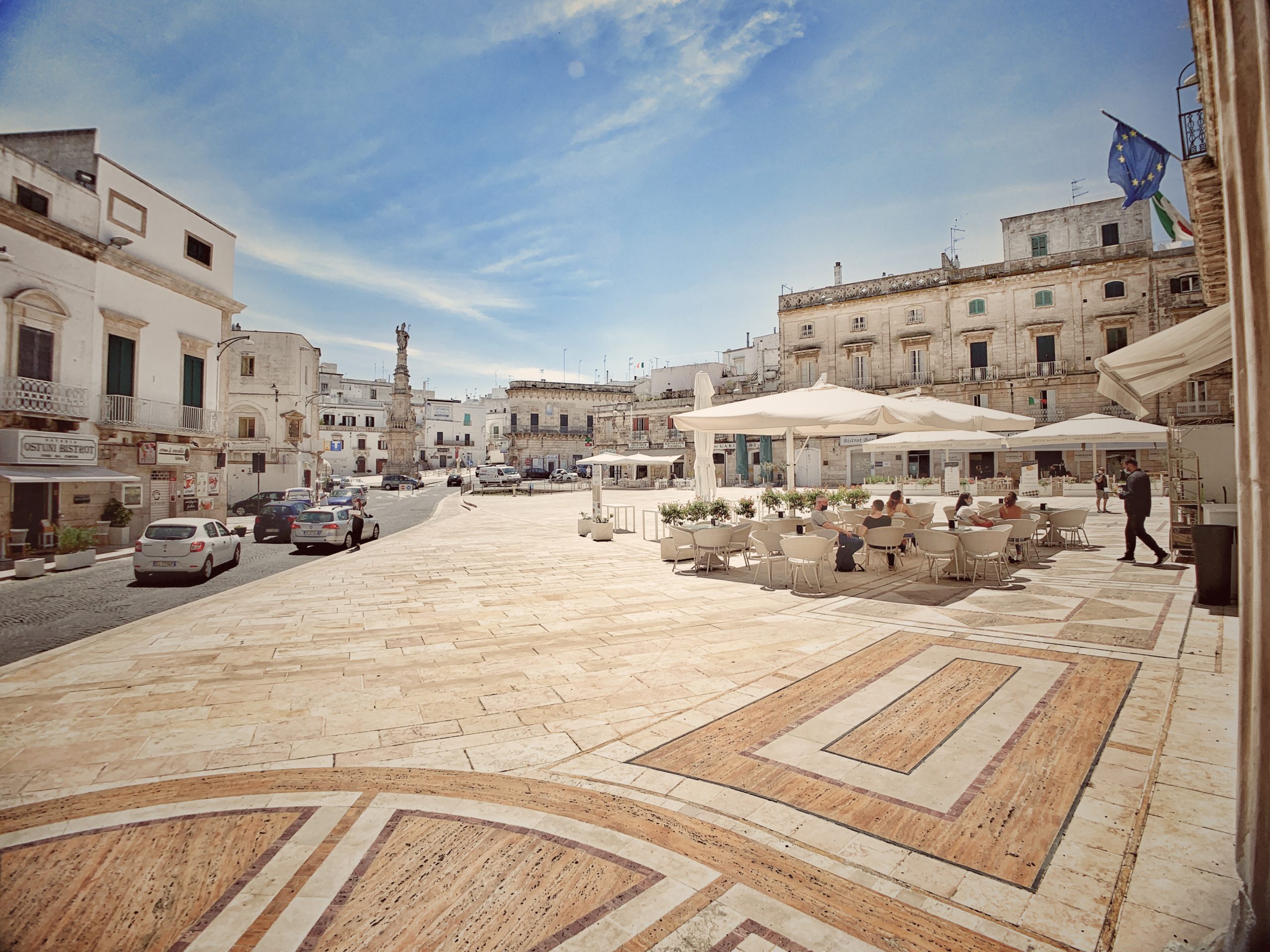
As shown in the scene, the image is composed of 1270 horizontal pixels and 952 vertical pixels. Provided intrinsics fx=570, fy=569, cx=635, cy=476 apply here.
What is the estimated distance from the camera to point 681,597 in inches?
306

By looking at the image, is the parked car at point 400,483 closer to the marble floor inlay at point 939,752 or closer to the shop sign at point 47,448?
the shop sign at point 47,448

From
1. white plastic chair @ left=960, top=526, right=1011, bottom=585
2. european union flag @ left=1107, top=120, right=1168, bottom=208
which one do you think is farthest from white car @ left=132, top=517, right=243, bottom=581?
european union flag @ left=1107, top=120, right=1168, bottom=208

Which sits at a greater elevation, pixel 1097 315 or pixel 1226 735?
pixel 1097 315

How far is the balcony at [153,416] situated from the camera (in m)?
4.88

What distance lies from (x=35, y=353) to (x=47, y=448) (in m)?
0.71

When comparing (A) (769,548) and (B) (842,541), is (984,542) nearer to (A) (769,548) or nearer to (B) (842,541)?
(B) (842,541)

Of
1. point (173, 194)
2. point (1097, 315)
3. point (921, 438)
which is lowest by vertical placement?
point (921, 438)

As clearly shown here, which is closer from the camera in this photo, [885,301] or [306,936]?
[306,936]

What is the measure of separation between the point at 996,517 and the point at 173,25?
12.2m

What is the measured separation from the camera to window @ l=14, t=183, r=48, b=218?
4141 mm

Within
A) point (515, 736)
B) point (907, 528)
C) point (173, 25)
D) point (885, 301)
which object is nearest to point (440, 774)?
point (515, 736)

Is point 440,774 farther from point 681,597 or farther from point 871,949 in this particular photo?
point 681,597

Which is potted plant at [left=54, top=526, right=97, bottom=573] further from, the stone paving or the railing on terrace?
the railing on terrace

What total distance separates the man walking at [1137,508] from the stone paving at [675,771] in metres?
2.57
